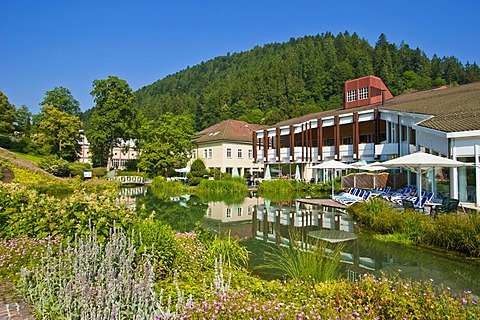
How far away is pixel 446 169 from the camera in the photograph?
14820mm

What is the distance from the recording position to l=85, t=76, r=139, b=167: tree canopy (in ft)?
153

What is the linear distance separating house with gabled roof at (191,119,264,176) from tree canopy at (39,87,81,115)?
2543 cm

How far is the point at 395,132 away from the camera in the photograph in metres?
25.0

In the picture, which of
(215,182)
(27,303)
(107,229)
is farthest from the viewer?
(215,182)

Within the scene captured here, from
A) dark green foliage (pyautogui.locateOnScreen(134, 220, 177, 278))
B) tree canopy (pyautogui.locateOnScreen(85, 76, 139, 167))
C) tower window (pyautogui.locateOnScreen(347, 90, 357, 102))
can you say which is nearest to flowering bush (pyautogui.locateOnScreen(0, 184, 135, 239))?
dark green foliage (pyautogui.locateOnScreen(134, 220, 177, 278))

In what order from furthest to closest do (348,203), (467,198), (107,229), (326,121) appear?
(326,121) → (348,203) → (467,198) → (107,229)

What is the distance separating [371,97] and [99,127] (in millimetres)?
33179

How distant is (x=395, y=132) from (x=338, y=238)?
17.9 metres

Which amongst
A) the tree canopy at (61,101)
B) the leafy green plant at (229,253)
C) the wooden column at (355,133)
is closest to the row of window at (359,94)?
the wooden column at (355,133)

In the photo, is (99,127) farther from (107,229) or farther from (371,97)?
(107,229)

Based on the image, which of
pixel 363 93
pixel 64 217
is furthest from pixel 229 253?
pixel 363 93

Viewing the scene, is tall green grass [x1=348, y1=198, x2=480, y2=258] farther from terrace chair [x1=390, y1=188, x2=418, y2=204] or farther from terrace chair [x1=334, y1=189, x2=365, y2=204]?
terrace chair [x1=334, y1=189, x2=365, y2=204]

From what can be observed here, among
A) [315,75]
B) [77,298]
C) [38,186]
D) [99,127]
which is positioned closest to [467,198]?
[77,298]

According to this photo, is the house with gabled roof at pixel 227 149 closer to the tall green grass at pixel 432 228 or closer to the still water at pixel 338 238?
the still water at pixel 338 238
